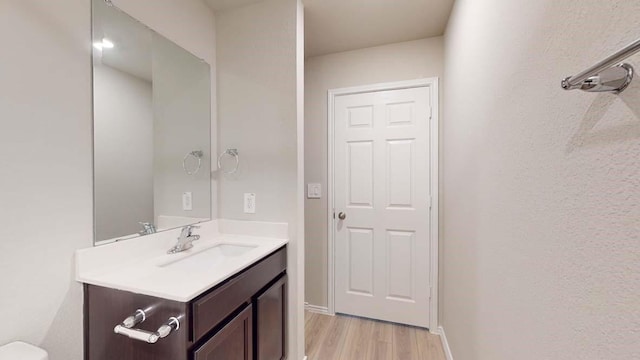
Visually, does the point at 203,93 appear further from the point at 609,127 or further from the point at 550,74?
the point at 609,127

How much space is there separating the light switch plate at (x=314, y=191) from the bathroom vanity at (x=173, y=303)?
1.02 meters

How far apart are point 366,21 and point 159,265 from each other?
2149 millimetres

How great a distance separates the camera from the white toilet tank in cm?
80

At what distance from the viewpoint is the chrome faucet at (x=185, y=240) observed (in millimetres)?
1443

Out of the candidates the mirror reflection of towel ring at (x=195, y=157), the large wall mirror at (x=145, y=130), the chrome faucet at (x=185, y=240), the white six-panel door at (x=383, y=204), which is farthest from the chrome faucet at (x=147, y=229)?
the white six-panel door at (x=383, y=204)

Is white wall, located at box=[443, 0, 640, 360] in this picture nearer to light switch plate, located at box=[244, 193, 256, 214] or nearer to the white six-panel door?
the white six-panel door

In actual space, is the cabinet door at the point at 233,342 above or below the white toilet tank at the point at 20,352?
below

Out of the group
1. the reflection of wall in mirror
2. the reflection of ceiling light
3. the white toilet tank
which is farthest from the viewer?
the reflection of wall in mirror

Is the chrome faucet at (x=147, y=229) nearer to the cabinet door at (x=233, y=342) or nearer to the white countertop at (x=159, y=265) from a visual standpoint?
the white countertop at (x=159, y=265)

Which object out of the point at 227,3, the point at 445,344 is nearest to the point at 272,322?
the point at 445,344

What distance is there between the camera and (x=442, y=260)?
84.7 inches

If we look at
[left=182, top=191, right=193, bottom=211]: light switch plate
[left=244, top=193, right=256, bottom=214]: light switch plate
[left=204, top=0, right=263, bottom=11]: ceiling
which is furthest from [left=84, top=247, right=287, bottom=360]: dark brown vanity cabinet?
[left=204, top=0, right=263, bottom=11]: ceiling

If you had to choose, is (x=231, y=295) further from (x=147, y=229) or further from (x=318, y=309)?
(x=318, y=309)

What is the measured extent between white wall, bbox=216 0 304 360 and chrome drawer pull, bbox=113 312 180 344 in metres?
0.85
